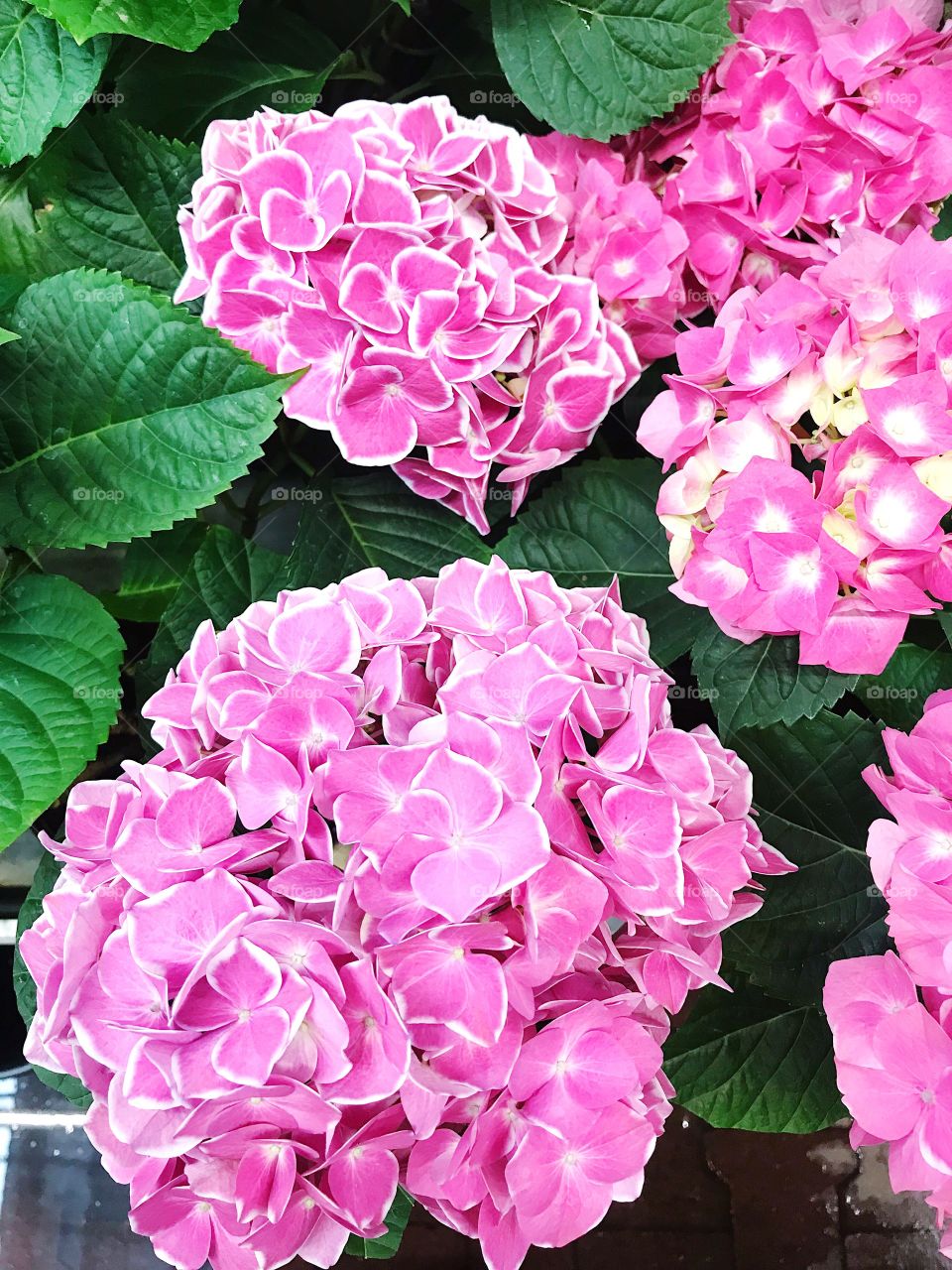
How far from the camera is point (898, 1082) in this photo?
1.48 feet

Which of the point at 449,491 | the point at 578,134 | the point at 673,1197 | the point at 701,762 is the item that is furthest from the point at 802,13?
the point at 673,1197

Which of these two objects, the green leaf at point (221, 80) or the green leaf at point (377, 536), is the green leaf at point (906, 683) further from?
the green leaf at point (221, 80)

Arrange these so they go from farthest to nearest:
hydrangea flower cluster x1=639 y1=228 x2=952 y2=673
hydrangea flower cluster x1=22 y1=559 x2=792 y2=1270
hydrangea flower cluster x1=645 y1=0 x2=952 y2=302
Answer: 1. hydrangea flower cluster x1=645 y1=0 x2=952 y2=302
2. hydrangea flower cluster x1=639 y1=228 x2=952 y2=673
3. hydrangea flower cluster x1=22 y1=559 x2=792 y2=1270

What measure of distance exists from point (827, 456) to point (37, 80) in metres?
0.48

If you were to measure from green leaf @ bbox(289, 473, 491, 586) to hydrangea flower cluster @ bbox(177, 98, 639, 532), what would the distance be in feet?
0.20

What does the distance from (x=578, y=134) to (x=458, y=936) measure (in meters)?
0.50

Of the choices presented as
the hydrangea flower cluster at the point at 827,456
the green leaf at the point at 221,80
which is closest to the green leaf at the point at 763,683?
the hydrangea flower cluster at the point at 827,456

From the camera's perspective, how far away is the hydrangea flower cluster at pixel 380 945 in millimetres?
378

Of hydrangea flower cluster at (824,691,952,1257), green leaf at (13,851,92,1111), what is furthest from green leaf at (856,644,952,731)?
green leaf at (13,851,92,1111)

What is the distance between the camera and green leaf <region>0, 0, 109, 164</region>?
0.60 metres

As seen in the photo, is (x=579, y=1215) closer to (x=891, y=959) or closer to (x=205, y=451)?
(x=891, y=959)

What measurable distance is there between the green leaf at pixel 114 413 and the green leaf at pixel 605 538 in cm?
21
